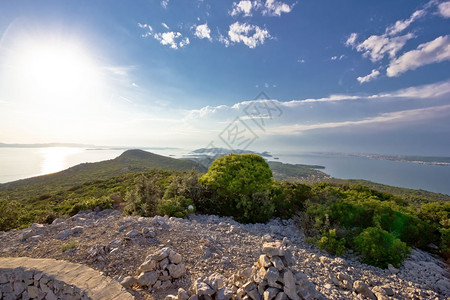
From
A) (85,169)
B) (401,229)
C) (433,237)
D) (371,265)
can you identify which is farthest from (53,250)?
(85,169)

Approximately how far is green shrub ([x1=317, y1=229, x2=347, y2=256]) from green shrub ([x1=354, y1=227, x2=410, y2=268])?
1.54 feet

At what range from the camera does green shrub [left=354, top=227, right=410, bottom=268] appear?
5.43 m

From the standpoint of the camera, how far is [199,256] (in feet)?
15.2

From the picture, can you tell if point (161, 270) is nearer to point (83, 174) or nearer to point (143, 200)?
point (143, 200)

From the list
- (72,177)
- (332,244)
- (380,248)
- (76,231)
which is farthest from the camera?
(72,177)

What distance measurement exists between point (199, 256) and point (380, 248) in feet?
17.9

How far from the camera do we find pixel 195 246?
504 cm

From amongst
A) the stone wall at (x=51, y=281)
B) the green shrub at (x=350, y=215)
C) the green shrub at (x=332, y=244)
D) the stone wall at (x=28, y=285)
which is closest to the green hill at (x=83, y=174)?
the green shrub at (x=350, y=215)

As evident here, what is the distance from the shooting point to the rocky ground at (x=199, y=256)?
411 cm

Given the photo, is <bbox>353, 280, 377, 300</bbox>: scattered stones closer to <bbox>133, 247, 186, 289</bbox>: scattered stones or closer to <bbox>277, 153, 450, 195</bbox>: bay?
<bbox>133, 247, 186, 289</bbox>: scattered stones

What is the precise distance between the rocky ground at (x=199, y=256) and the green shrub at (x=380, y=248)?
25 cm

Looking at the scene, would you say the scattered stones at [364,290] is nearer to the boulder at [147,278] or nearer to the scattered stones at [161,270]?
the scattered stones at [161,270]

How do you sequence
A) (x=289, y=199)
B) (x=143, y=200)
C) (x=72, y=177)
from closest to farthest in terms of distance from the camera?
(x=143, y=200) < (x=289, y=199) < (x=72, y=177)

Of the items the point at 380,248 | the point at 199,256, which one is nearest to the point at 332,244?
the point at 380,248
